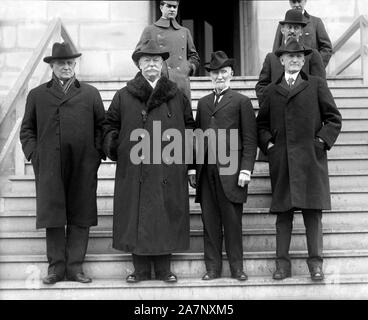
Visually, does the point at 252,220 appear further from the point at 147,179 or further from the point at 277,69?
the point at 277,69

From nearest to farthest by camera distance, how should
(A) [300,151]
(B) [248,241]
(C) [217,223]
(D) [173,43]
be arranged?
(A) [300,151] → (C) [217,223] → (B) [248,241] → (D) [173,43]

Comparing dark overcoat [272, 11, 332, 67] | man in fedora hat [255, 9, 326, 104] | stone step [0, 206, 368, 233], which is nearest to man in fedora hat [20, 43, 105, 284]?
stone step [0, 206, 368, 233]

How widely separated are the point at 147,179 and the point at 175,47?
1.55m

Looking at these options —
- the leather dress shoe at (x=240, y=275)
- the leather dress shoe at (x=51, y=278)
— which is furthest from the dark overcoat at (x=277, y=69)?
the leather dress shoe at (x=51, y=278)

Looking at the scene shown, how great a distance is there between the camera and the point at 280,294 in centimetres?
455

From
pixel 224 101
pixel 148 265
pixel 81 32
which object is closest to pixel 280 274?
pixel 148 265

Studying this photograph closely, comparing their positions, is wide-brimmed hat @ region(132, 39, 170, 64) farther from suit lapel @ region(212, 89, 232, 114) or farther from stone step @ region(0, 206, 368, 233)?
stone step @ region(0, 206, 368, 233)

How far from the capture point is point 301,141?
464 cm

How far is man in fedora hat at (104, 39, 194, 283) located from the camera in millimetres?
4613

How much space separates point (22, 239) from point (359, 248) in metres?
2.89
